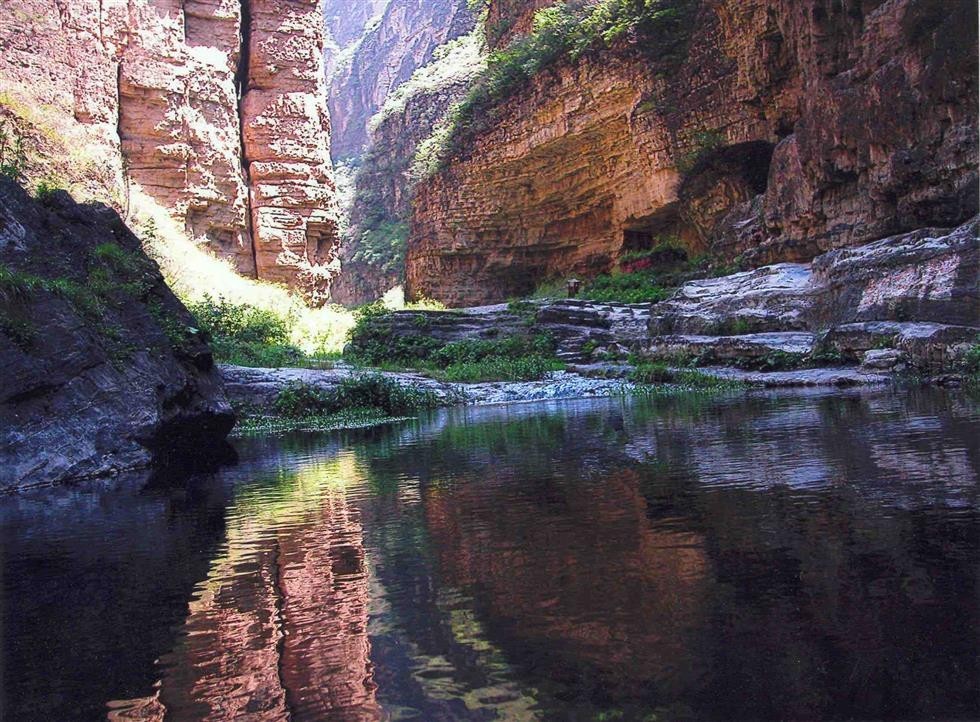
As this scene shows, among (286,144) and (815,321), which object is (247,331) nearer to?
(286,144)

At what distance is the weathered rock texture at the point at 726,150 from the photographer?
1528 centimetres

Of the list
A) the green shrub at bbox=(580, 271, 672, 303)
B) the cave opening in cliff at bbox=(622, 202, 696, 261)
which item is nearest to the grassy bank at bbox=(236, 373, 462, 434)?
the green shrub at bbox=(580, 271, 672, 303)

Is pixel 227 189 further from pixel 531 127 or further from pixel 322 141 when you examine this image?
pixel 531 127

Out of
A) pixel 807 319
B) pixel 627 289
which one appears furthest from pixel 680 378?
pixel 627 289

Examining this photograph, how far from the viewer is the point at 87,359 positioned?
754cm

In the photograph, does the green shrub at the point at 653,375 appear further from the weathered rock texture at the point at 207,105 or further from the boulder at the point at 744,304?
the weathered rock texture at the point at 207,105

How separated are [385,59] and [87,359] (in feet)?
286

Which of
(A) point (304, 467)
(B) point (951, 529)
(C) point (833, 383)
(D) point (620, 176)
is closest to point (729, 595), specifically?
(B) point (951, 529)

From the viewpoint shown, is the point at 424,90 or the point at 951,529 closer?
the point at 951,529

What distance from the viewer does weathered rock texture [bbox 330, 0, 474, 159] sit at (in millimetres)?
76375

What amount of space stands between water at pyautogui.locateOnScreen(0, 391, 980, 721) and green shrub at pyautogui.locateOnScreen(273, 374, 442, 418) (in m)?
7.72

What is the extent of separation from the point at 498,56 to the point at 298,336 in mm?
15464

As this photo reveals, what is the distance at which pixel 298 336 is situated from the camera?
25094 millimetres

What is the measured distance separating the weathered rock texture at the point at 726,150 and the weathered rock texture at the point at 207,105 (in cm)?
712
